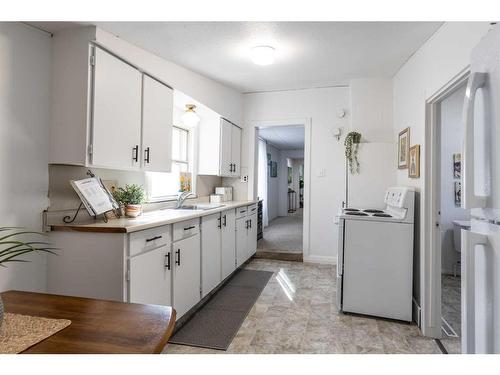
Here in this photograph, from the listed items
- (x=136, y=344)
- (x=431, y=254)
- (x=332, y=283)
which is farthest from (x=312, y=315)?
(x=136, y=344)

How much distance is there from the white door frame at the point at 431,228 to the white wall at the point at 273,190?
5.65 meters

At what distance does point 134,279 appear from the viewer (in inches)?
72.1

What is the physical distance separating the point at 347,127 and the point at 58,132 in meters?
3.41

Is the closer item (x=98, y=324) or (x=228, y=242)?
(x=98, y=324)

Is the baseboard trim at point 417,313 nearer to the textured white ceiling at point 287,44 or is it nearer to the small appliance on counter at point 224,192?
the textured white ceiling at point 287,44

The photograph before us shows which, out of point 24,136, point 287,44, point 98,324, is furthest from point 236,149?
point 98,324

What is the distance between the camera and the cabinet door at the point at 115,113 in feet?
6.50

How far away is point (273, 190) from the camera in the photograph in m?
8.86

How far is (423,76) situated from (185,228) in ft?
8.08

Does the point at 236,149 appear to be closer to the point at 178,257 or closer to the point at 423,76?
the point at 178,257

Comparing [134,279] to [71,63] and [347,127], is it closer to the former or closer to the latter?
[71,63]

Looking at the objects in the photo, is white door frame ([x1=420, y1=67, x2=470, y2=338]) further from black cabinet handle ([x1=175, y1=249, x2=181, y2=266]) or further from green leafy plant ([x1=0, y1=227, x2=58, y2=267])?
green leafy plant ([x1=0, y1=227, x2=58, y2=267])

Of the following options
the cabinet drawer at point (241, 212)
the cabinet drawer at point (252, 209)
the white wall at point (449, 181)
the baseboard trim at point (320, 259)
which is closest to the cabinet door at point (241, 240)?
the cabinet drawer at point (241, 212)

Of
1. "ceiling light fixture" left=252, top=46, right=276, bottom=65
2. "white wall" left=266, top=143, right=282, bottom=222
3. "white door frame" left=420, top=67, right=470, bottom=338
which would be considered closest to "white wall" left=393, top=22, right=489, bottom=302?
"white door frame" left=420, top=67, right=470, bottom=338
